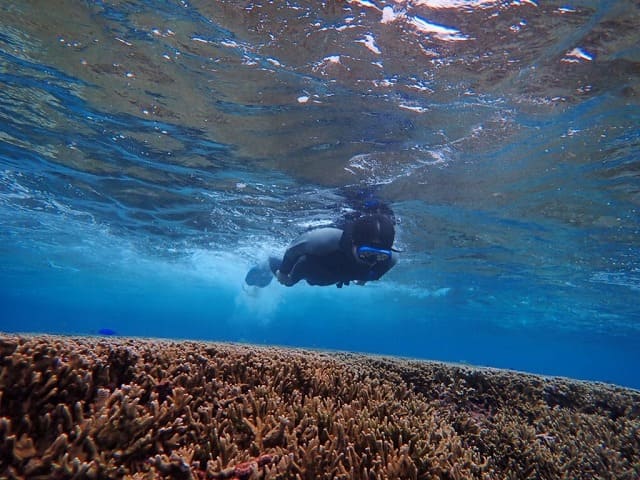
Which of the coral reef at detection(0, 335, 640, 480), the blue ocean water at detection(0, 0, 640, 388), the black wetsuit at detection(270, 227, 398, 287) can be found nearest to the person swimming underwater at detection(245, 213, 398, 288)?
the black wetsuit at detection(270, 227, 398, 287)

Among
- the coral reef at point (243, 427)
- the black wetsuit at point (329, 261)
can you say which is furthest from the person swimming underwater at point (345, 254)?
the coral reef at point (243, 427)

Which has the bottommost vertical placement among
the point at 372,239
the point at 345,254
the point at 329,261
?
the point at 329,261

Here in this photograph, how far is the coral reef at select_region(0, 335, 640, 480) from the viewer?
2.49 m

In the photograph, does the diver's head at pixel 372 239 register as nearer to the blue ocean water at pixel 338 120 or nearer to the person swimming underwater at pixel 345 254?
the person swimming underwater at pixel 345 254

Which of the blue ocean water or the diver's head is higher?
the blue ocean water

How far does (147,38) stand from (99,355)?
8628mm

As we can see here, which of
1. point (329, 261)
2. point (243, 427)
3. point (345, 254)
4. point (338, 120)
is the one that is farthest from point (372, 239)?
point (243, 427)

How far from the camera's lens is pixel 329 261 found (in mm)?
10562

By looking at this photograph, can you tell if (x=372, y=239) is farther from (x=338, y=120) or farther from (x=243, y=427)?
(x=243, y=427)

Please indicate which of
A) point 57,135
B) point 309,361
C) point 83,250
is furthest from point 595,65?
point 83,250

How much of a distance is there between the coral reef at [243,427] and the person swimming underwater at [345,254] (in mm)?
4943

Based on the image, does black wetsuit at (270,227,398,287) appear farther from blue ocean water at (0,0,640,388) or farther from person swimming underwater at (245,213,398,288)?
blue ocean water at (0,0,640,388)

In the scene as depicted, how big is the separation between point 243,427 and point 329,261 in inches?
296

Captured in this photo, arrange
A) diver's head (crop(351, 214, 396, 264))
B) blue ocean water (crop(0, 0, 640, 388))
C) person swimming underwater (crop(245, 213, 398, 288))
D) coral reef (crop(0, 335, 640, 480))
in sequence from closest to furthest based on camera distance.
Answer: coral reef (crop(0, 335, 640, 480)) → blue ocean water (crop(0, 0, 640, 388)) → diver's head (crop(351, 214, 396, 264)) → person swimming underwater (crop(245, 213, 398, 288))
